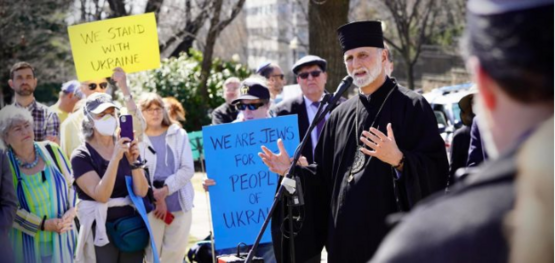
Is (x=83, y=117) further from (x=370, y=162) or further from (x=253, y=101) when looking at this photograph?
(x=370, y=162)

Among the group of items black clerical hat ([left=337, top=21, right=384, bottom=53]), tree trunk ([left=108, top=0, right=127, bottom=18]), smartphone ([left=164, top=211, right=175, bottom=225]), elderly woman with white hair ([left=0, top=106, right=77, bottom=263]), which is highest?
tree trunk ([left=108, top=0, right=127, bottom=18])

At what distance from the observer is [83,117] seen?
7.65 m

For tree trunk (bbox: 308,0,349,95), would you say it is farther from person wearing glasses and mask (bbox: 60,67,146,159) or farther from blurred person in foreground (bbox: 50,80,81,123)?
person wearing glasses and mask (bbox: 60,67,146,159)

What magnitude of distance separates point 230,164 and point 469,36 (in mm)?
5701

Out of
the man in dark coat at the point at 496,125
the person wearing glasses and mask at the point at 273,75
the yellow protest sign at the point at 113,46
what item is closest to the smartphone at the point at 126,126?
the yellow protest sign at the point at 113,46

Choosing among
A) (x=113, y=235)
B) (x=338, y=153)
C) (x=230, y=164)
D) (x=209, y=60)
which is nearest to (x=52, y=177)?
(x=113, y=235)

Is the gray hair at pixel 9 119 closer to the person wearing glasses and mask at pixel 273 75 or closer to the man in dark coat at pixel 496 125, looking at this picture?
the person wearing glasses and mask at pixel 273 75

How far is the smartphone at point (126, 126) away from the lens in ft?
21.9

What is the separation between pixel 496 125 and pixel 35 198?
5705 millimetres

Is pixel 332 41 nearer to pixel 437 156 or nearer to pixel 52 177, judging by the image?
pixel 52 177

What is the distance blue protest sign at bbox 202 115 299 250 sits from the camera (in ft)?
23.6

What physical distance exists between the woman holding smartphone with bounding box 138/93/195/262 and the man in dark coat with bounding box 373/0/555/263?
6619 millimetres

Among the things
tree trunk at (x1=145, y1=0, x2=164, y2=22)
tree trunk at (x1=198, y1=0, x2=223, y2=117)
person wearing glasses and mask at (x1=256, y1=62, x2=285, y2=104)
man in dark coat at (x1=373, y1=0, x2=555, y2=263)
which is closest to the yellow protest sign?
person wearing glasses and mask at (x1=256, y1=62, x2=285, y2=104)

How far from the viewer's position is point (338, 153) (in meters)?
5.50
